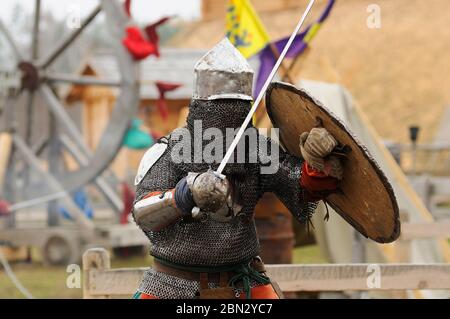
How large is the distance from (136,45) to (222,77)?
19.9 feet

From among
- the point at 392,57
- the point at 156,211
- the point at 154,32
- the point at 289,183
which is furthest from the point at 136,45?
the point at 392,57

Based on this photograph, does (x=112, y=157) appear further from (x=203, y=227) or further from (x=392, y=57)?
(x=392, y=57)

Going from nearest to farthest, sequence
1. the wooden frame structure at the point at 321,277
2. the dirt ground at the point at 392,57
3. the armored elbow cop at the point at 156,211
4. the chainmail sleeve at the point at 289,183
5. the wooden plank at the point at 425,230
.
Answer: the armored elbow cop at the point at 156,211 → the chainmail sleeve at the point at 289,183 → the wooden frame structure at the point at 321,277 → the wooden plank at the point at 425,230 → the dirt ground at the point at 392,57

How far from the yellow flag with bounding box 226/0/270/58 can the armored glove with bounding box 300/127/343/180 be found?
3882mm

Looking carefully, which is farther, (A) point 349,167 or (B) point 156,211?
(A) point 349,167

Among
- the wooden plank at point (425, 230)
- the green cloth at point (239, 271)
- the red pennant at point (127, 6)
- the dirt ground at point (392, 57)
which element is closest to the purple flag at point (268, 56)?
the wooden plank at point (425, 230)

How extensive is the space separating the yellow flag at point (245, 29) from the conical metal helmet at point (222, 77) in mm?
3725

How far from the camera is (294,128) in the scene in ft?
11.8

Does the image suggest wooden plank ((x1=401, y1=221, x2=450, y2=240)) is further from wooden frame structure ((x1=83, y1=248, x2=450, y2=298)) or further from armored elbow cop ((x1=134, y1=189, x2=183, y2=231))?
armored elbow cop ((x1=134, y1=189, x2=183, y2=231))

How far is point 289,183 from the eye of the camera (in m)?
3.61

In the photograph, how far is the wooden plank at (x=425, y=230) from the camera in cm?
614

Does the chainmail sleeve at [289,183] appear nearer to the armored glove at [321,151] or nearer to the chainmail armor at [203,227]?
the chainmail armor at [203,227]

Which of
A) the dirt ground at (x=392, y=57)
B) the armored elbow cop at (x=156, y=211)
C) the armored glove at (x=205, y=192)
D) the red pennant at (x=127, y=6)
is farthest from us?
the dirt ground at (x=392, y=57)
